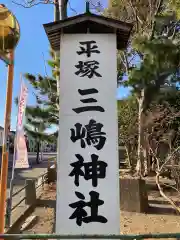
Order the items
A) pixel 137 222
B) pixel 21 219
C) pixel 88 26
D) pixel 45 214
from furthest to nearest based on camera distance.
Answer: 1. pixel 45 214
2. pixel 21 219
3. pixel 137 222
4. pixel 88 26

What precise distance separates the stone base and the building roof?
5.29 metres

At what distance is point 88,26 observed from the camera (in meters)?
4.17

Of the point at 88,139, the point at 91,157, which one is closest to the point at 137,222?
the point at 91,157

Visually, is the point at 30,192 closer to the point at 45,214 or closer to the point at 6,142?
the point at 45,214

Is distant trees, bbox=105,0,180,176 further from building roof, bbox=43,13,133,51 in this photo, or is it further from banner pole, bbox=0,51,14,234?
banner pole, bbox=0,51,14,234

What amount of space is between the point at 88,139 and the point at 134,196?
531 centimetres

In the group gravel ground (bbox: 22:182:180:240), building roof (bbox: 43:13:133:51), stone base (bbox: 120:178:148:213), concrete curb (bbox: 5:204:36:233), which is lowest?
gravel ground (bbox: 22:182:180:240)

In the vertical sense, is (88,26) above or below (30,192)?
above

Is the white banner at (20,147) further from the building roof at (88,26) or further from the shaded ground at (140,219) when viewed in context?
the shaded ground at (140,219)

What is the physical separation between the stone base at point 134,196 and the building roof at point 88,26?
529 cm

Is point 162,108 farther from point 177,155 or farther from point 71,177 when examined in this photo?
point 71,177

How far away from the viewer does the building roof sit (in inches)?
161

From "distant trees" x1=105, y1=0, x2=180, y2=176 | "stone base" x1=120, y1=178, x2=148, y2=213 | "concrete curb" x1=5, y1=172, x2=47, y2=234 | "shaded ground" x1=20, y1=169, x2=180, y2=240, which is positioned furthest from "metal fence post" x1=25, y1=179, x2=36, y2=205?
"distant trees" x1=105, y1=0, x2=180, y2=176

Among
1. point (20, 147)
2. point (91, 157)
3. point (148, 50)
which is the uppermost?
point (148, 50)
